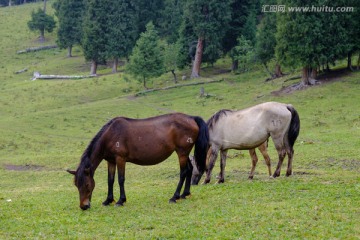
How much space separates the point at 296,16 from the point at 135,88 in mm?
19774

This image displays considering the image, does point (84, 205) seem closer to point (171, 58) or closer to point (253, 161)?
point (253, 161)

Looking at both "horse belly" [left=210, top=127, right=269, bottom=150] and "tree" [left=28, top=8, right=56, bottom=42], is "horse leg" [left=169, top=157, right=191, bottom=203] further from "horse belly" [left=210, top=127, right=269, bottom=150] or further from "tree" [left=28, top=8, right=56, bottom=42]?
"tree" [left=28, top=8, right=56, bottom=42]

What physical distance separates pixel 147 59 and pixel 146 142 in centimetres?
3877

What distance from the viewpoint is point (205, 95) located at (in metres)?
47.7

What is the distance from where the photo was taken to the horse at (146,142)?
45.7 ft

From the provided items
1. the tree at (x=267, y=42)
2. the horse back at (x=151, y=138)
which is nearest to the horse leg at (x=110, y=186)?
the horse back at (x=151, y=138)

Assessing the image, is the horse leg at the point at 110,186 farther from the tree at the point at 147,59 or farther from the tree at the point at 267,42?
the tree at the point at 267,42

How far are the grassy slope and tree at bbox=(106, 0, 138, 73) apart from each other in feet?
13.4

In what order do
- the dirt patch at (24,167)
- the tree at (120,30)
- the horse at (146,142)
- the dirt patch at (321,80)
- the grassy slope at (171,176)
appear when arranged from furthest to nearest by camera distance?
the tree at (120,30)
the dirt patch at (321,80)
the dirt patch at (24,167)
the horse at (146,142)
the grassy slope at (171,176)

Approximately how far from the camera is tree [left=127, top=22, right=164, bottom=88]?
172 feet

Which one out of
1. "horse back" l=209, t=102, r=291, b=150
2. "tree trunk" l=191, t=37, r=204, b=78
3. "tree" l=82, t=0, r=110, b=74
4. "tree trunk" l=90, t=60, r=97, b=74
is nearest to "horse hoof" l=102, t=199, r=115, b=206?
"horse back" l=209, t=102, r=291, b=150

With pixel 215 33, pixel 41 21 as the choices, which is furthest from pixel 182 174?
pixel 41 21

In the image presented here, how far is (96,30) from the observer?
2422 inches

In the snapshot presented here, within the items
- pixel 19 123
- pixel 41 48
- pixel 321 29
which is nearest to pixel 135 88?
pixel 19 123
